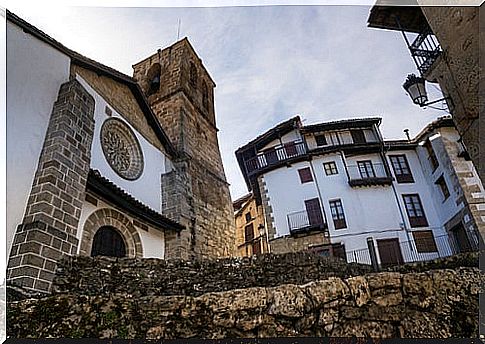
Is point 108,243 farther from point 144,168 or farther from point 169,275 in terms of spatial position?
point 144,168

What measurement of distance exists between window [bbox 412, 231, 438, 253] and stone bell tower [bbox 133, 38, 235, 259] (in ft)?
18.7

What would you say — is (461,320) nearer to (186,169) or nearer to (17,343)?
(17,343)

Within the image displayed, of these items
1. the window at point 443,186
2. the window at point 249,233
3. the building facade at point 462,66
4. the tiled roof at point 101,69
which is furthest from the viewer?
the window at point 249,233

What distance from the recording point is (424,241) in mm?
10766

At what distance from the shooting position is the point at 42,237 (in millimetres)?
3615

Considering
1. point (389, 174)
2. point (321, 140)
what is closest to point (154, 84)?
point (321, 140)

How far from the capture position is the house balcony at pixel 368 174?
11391 mm

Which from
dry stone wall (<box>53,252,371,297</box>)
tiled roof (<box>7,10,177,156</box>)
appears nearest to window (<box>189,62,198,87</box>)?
tiled roof (<box>7,10,177,156</box>)

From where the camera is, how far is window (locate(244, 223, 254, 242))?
14252 mm

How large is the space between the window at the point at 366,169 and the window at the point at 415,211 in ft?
4.13

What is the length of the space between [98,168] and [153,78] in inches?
271

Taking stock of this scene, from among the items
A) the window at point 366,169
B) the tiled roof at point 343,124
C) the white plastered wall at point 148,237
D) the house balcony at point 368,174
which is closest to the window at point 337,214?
the house balcony at point 368,174

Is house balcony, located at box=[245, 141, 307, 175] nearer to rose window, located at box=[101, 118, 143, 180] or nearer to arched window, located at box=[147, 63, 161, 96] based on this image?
arched window, located at box=[147, 63, 161, 96]

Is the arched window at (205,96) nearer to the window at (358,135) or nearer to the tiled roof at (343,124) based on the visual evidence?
the tiled roof at (343,124)
